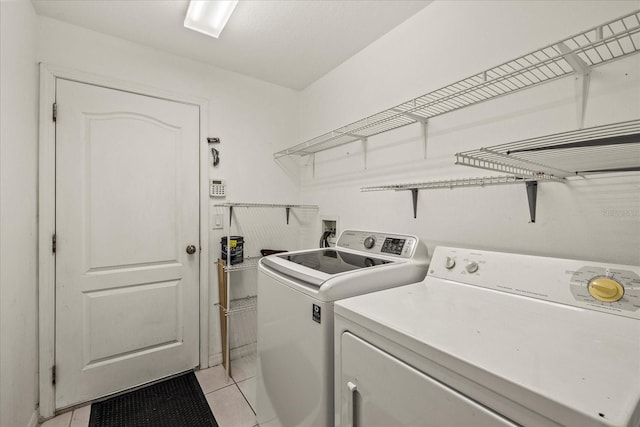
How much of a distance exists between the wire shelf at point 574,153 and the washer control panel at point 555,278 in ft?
1.10

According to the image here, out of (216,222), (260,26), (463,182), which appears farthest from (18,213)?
(463,182)

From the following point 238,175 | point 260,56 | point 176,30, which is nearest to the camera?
point 176,30

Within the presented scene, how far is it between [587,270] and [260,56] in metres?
2.33

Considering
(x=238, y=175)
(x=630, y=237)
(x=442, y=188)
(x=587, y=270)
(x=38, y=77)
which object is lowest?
(x=587, y=270)

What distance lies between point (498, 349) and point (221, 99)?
2.48m

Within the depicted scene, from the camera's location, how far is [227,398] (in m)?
1.90

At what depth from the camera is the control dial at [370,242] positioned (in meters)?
1.65

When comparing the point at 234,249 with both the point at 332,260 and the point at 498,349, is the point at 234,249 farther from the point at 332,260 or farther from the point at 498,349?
the point at 498,349

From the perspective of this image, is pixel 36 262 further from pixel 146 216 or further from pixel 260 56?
pixel 260 56

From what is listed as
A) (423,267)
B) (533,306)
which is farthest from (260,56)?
(533,306)

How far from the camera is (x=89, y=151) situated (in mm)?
1862

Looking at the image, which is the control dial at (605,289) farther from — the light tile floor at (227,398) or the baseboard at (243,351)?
the baseboard at (243,351)

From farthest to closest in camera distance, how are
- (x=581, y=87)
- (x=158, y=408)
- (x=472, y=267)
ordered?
(x=158, y=408), (x=472, y=267), (x=581, y=87)

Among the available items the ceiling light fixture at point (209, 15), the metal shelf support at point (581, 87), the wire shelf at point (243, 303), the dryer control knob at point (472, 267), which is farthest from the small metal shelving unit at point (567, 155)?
the wire shelf at point (243, 303)
